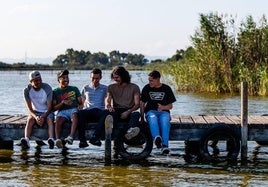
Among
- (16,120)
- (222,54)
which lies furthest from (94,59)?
(16,120)

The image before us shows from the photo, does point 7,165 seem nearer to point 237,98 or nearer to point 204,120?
point 204,120

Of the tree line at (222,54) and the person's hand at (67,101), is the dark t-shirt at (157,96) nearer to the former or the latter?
the person's hand at (67,101)

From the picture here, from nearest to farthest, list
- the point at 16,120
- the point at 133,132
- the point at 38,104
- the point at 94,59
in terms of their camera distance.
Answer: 1. the point at 133,132
2. the point at 38,104
3. the point at 16,120
4. the point at 94,59

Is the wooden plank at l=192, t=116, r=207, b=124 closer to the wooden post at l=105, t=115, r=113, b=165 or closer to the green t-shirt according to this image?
the wooden post at l=105, t=115, r=113, b=165

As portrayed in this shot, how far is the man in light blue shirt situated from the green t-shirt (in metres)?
0.21

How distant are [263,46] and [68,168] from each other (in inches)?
901

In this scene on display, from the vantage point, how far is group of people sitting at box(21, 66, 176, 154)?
1276cm

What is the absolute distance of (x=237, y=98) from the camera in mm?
31125

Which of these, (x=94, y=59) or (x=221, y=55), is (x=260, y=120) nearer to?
(x=221, y=55)

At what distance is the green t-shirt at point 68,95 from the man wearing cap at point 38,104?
0.17m

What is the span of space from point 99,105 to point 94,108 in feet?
0.45

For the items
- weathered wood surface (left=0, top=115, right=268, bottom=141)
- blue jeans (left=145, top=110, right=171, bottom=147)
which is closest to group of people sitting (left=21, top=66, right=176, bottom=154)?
blue jeans (left=145, top=110, right=171, bottom=147)

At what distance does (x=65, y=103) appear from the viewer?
1288cm

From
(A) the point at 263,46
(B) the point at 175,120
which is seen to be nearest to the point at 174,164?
(B) the point at 175,120
